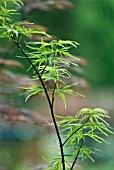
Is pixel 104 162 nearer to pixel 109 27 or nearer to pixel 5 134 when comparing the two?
pixel 5 134

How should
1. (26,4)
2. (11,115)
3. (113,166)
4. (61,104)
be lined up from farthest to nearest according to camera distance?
1. (61,104)
2. (113,166)
3. (26,4)
4. (11,115)

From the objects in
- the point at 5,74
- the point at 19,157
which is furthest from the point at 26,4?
the point at 19,157

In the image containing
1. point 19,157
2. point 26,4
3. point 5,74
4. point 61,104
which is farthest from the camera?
point 61,104

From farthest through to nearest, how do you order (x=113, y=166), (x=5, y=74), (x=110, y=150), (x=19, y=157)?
(x=110, y=150) < (x=113, y=166) < (x=19, y=157) < (x=5, y=74)

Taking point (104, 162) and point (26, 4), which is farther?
point (104, 162)

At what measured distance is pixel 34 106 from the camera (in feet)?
21.0

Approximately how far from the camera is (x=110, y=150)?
4996 millimetres

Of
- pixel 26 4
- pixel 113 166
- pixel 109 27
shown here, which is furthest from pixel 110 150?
pixel 26 4

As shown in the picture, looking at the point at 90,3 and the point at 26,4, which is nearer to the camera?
the point at 26,4

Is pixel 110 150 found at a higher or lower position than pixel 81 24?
lower

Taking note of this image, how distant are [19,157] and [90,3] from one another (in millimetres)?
2230

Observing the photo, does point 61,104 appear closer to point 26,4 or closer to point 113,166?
point 113,166

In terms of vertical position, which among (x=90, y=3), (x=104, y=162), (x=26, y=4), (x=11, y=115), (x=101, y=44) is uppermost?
(x=26, y=4)

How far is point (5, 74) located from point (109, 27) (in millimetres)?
3669
